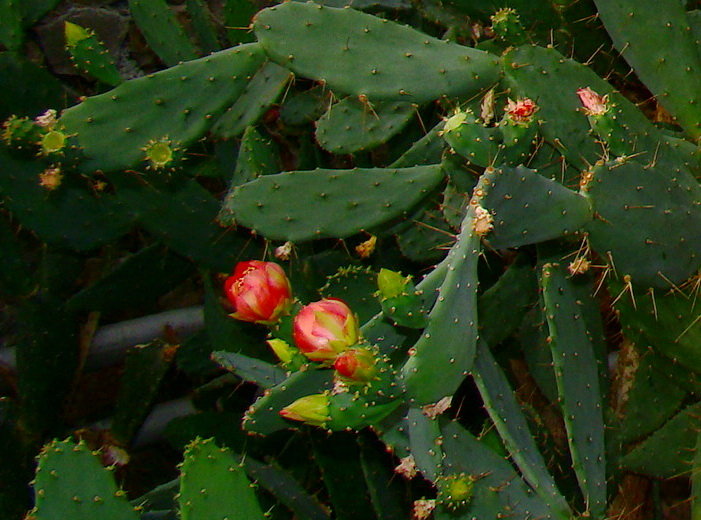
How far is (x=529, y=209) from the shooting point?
46.6 inches

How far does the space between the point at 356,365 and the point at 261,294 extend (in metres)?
0.28

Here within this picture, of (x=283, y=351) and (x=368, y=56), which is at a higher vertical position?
(x=368, y=56)

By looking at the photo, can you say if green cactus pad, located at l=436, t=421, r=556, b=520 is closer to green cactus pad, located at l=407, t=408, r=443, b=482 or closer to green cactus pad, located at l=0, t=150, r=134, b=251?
green cactus pad, located at l=407, t=408, r=443, b=482

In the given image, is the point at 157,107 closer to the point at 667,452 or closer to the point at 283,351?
the point at 283,351

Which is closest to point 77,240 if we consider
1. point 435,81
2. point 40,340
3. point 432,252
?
point 40,340

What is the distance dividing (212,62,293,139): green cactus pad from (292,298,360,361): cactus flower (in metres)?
0.70

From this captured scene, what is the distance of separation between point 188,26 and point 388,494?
4.84 feet

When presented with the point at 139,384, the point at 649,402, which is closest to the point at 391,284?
the point at 649,402

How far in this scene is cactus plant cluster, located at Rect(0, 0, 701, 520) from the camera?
3.75 ft

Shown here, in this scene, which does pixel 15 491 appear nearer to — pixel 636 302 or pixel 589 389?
pixel 589 389

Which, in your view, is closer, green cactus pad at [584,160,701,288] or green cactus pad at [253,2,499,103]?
green cactus pad at [584,160,701,288]

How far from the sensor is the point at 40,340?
6.17ft

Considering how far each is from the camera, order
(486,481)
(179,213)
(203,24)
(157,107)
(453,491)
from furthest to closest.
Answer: (203,24), (179,213), (157,107), (486,481), (453,491)

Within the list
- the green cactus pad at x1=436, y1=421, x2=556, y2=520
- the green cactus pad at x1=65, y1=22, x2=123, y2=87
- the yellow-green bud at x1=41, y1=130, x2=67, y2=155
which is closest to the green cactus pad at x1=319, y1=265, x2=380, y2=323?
the green cactus pad at x1=436, y1=421, x2=556, y2=520
